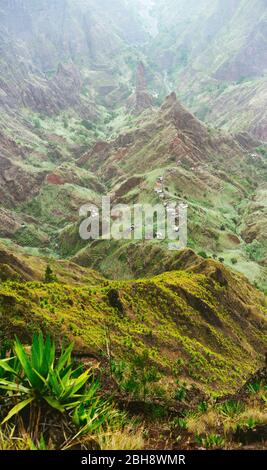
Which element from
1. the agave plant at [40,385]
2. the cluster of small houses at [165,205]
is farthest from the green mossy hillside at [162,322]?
the cluster of small houses at [165,205]

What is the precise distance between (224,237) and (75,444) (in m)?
106

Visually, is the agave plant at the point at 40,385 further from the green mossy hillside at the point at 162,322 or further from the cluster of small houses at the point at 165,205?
the cluster of small houses at the point at 165,205

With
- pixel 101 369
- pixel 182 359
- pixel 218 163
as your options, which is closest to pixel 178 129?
pixel 218 163

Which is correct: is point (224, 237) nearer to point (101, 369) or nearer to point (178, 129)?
point (178, 129)

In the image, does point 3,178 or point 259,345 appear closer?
point 259,345

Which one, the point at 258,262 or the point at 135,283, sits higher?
the point at 258,262

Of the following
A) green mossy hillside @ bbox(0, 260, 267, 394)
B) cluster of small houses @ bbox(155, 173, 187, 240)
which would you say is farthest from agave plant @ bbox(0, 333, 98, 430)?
cluster of small houses @ bbox(155, 173, 187, 240)

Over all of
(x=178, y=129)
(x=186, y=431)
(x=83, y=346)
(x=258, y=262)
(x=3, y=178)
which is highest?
(x=178, y=129)

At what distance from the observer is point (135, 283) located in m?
32.5

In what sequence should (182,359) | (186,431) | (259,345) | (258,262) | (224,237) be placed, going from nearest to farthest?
1. (186,431)
2. (182,359)
3. (259,345)
4. (258,262)
5. (224,237)

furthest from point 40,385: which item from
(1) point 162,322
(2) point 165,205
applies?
(2) point 165,205

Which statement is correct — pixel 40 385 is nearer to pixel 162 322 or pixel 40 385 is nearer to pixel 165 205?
pixel 162 322

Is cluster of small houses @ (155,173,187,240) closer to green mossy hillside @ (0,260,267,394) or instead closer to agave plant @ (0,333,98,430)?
green mossy hillside @ (0,260,267,394)
